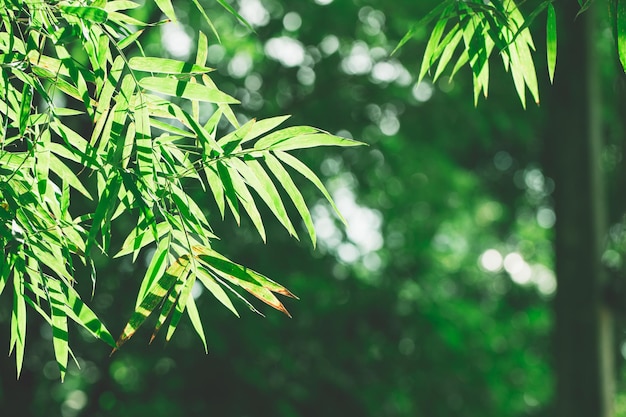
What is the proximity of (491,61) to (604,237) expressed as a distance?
1311mm

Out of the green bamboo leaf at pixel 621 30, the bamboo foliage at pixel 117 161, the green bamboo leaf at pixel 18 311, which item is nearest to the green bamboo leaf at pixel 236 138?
the bamboo foliage at pixel 117 161

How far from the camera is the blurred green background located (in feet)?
11.6

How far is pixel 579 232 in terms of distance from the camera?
3557 mm

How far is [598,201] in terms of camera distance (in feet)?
11.8

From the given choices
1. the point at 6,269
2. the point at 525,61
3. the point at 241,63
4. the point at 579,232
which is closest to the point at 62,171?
the point at 6,269

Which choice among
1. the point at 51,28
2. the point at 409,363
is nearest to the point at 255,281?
the point at 51,28

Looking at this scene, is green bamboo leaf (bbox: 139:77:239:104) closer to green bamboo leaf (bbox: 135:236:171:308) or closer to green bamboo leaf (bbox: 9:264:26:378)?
green bamboo leaf (bbox: 135:236:171:308)

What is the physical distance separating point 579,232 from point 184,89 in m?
3.04

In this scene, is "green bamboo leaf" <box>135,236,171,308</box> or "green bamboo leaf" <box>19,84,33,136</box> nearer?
"green bamboo leaf" <box>19,84,33,136</box>

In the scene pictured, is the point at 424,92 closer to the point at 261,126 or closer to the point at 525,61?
the point at 525,61

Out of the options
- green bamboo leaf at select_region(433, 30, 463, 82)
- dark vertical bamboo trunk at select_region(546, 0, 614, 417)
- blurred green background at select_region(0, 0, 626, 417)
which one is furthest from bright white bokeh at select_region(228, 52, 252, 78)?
green bamboo leaf at select_region(433, 30, 463, 82)

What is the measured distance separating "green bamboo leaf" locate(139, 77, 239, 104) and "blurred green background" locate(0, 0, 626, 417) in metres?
2.19

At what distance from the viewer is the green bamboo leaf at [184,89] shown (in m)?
0.93

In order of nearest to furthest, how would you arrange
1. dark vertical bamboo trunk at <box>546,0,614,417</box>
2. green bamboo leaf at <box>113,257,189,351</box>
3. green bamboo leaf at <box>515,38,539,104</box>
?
green bamboo leaf at <box>113,257,189,351</box>, green bamboo leaf at <box>515,38,539,104</box>, dark vertical bamboo trunk at <box>546,0,614,417</box>
